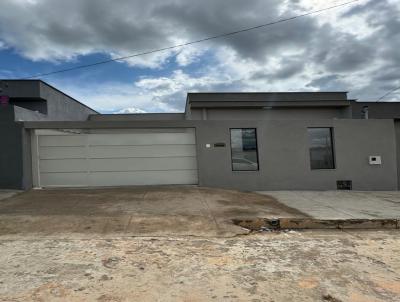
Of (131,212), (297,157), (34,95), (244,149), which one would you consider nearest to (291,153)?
(297,157)

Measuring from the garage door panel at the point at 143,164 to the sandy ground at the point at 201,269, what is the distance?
21.3 ft

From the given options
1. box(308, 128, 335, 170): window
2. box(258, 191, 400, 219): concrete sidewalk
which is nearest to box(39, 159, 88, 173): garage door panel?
box(258, 191, 400, 219): concrete sidewalk

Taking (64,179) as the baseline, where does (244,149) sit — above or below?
above

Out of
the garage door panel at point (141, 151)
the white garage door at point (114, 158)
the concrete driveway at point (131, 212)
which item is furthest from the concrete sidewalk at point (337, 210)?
the white garage door at point (114, 158)

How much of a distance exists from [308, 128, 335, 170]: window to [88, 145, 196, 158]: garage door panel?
15.6ft

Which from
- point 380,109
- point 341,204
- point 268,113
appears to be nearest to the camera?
point 341,204

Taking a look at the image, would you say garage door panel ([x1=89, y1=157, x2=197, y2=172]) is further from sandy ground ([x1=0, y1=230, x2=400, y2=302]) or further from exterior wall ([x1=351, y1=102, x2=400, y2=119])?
exterior wall ([x1=351, y1=102, x2=400, y2=119])

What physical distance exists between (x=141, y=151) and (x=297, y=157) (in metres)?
6.03

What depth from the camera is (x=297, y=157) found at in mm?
13383

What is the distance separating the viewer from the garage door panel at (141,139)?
1280cm

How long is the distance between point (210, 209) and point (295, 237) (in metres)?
2.58

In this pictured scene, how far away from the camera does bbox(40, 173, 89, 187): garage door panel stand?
41.3 feet

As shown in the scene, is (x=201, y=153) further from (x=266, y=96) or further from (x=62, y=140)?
(x=266, y=96)

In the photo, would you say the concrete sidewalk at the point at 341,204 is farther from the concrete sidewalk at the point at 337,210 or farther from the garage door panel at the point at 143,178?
the garage door panel at the point at 143,178
